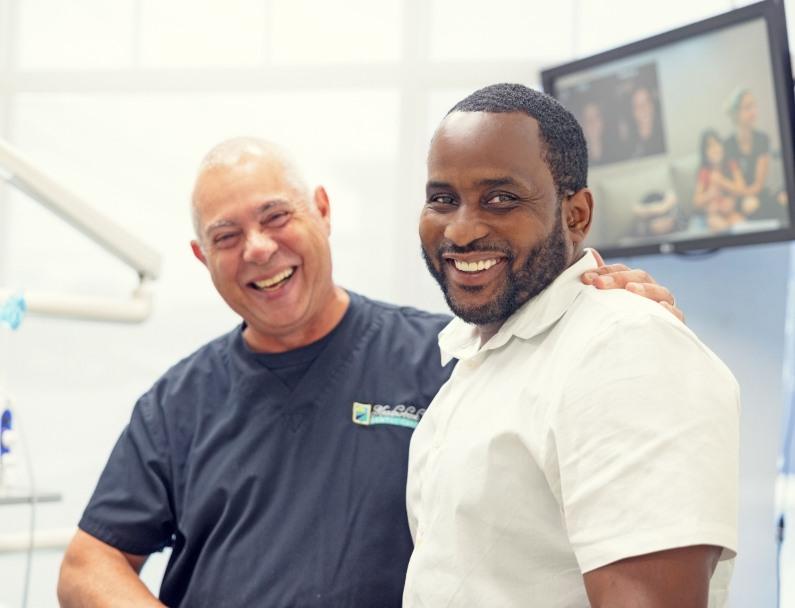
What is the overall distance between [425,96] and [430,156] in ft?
6.73

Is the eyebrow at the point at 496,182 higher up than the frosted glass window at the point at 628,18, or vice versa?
the frosted glass window at the point at 628,18

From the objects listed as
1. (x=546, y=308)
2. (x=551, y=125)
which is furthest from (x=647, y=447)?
(x=551, y=125)

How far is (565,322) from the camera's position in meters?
1.06

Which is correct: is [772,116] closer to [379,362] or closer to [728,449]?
[379,362]

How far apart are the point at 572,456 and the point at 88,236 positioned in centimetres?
137

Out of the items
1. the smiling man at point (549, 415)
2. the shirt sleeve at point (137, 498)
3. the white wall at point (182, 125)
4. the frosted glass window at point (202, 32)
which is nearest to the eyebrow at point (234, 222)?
the shirt sleeve at point (137, 498)

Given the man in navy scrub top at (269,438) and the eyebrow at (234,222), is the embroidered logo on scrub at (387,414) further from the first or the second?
the eyebrow at (234,222)

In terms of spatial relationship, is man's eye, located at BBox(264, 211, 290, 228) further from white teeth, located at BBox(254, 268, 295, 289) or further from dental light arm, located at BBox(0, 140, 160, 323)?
dental light arm, located at BBox(0, 140, 160, 323)

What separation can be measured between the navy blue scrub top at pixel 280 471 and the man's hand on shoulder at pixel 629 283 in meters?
0.52

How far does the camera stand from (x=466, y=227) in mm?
1086

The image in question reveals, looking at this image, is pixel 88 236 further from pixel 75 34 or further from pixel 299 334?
pixel 75 34

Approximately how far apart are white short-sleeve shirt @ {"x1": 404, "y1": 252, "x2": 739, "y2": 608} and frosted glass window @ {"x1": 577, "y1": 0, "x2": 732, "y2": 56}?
1.94 metres

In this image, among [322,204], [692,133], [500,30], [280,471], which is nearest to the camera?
[280,471]

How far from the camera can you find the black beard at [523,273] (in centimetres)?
110
